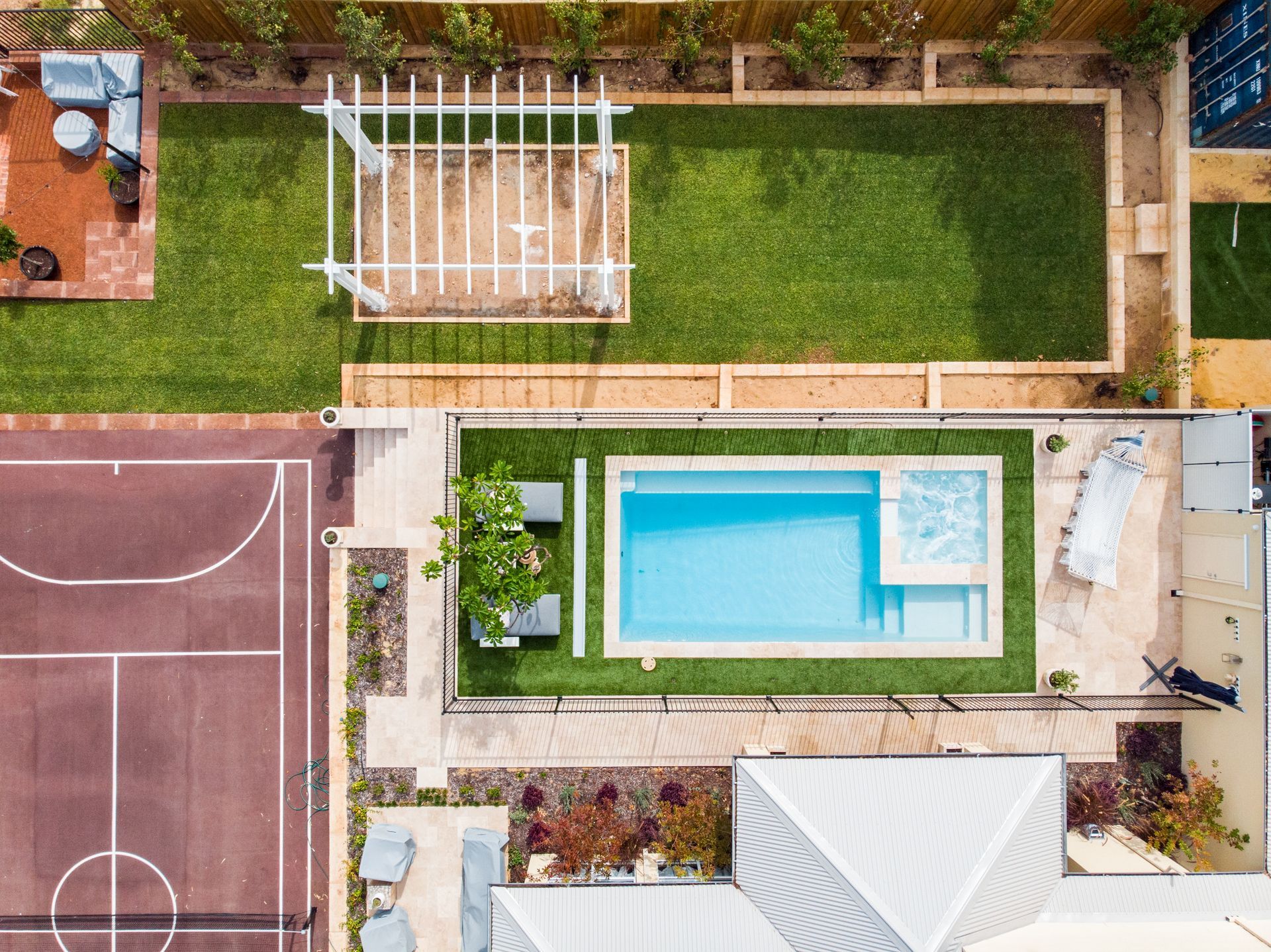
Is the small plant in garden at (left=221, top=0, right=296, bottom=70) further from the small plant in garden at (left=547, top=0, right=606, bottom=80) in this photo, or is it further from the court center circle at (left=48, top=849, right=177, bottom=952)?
the court center circle at (left=48, top=849, right=177, bottom=952)

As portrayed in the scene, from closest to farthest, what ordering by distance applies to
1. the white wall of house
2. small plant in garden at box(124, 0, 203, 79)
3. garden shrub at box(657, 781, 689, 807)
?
the white wall of house < small plant in garden at box(124, 0, 203, 79) < garden shrub at box(657, 781, 689, 807)

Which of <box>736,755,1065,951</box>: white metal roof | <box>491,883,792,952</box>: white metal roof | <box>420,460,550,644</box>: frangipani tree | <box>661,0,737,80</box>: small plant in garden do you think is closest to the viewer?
<box>736,755,1065,951</box>: white metal roof

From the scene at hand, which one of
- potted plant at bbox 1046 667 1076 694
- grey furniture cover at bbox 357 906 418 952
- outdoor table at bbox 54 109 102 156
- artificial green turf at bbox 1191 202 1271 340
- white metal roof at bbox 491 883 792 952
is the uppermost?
outdoor table at bbox 54 109 102 156

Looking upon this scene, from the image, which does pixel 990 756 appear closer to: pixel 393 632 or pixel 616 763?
pixel 616 763

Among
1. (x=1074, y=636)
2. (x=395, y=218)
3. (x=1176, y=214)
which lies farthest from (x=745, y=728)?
(x=1176, y=214)

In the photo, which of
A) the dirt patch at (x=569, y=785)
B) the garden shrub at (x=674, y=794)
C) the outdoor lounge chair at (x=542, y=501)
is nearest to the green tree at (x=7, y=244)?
the outdoor lounge chair at (x=542, y=501)

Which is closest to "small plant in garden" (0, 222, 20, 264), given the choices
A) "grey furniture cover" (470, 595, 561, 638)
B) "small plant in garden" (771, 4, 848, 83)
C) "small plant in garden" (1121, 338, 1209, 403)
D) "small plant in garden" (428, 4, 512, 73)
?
"small plant in garden" (428, 4, 512, 73)

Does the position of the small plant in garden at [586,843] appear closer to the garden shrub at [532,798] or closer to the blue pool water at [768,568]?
the garden shrub at [532,798]
